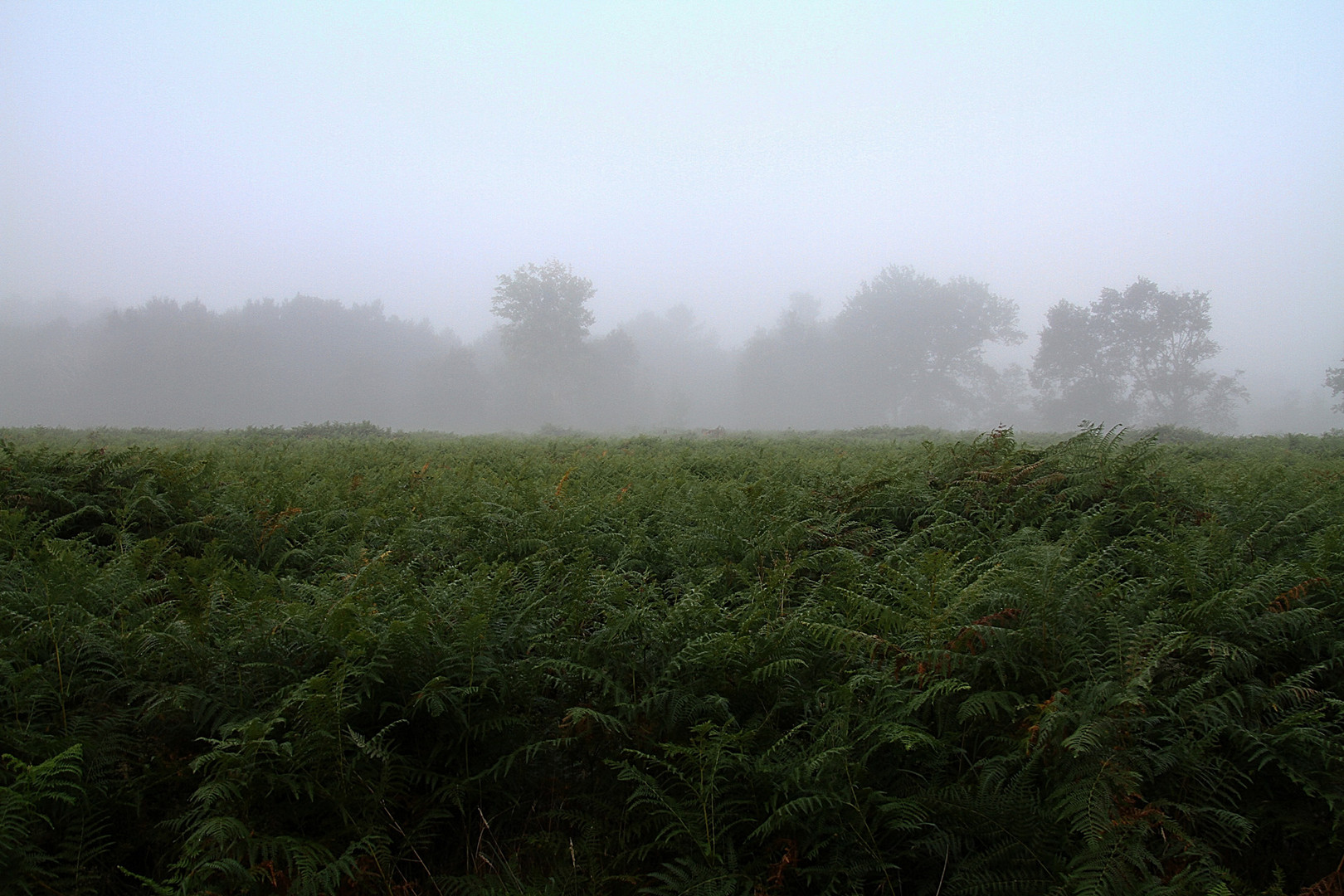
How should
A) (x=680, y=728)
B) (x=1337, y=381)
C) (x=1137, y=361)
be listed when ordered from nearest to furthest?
(x=680, y=728) < (x=1337, y=381) < (x=1137, y=361)

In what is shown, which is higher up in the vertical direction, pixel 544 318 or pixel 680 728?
pixel 544 318

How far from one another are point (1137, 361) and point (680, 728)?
196 ft

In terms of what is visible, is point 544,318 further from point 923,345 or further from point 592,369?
point 923,345

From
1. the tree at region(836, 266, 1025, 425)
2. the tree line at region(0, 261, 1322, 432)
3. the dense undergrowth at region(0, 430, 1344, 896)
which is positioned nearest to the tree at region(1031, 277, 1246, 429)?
the tree line at region(0, 261, 1322, 432)

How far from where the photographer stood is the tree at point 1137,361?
156 ft

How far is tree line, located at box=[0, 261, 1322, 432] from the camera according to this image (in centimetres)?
4953

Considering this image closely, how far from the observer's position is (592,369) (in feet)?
186

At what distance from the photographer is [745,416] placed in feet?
207

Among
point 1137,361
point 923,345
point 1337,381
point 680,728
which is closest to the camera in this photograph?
point 680,728

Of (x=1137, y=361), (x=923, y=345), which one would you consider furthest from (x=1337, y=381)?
(x=923, y=345)

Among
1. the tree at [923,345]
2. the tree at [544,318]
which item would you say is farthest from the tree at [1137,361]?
the tree at [544,318]

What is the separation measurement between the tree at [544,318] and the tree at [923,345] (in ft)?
82.5

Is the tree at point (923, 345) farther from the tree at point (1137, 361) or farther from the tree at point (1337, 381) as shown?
the tree at point (1337, 381)

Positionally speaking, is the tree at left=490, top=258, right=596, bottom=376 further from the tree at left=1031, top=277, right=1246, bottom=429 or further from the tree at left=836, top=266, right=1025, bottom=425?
the tree at left=1031, top=277, right=1246, bottom=429
